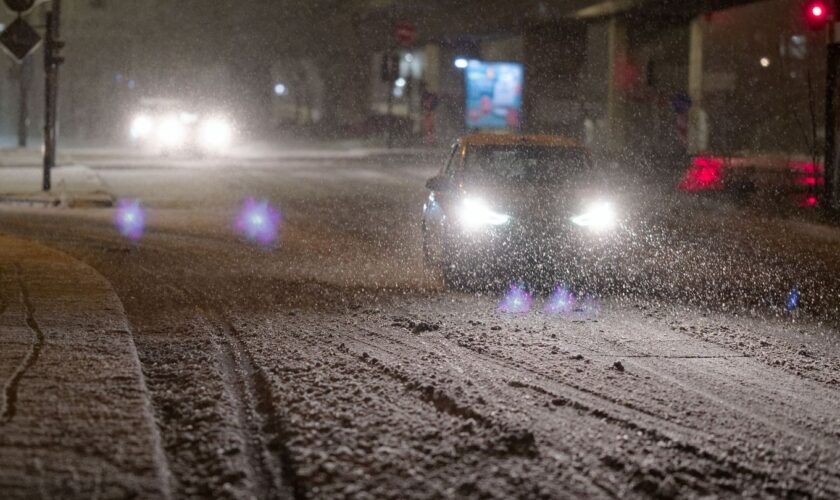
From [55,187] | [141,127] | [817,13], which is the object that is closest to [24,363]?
[817,13]

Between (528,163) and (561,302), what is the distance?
2721mm

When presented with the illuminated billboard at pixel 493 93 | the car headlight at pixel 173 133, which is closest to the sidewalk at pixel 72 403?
the car headlight at pixel 173 133

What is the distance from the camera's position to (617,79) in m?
50.3

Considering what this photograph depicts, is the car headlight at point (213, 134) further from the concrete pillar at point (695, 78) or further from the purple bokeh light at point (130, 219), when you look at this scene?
the purple bokeh light at point (130, 219)

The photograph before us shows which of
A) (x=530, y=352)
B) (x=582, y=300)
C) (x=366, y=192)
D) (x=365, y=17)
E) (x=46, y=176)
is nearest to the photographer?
(x=530, y=352)

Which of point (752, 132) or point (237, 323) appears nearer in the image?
→ point (237, 323)

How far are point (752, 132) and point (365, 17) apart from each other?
24.7 metres

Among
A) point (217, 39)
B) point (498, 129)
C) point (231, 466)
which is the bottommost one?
point (231, 466)

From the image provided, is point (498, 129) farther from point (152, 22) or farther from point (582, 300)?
point (582, 300)

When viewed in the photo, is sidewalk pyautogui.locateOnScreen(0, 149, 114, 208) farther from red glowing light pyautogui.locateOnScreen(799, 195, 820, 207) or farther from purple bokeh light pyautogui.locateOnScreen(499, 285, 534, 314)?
red glowing light pyautogui.locateOnScreen(799, 195, 820, 207)

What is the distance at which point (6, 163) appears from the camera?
114ft

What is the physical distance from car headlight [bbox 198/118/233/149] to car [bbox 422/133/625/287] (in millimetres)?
34751

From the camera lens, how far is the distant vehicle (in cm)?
4544

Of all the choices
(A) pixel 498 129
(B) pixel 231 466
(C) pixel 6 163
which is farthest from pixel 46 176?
(A) pixel 498 129
